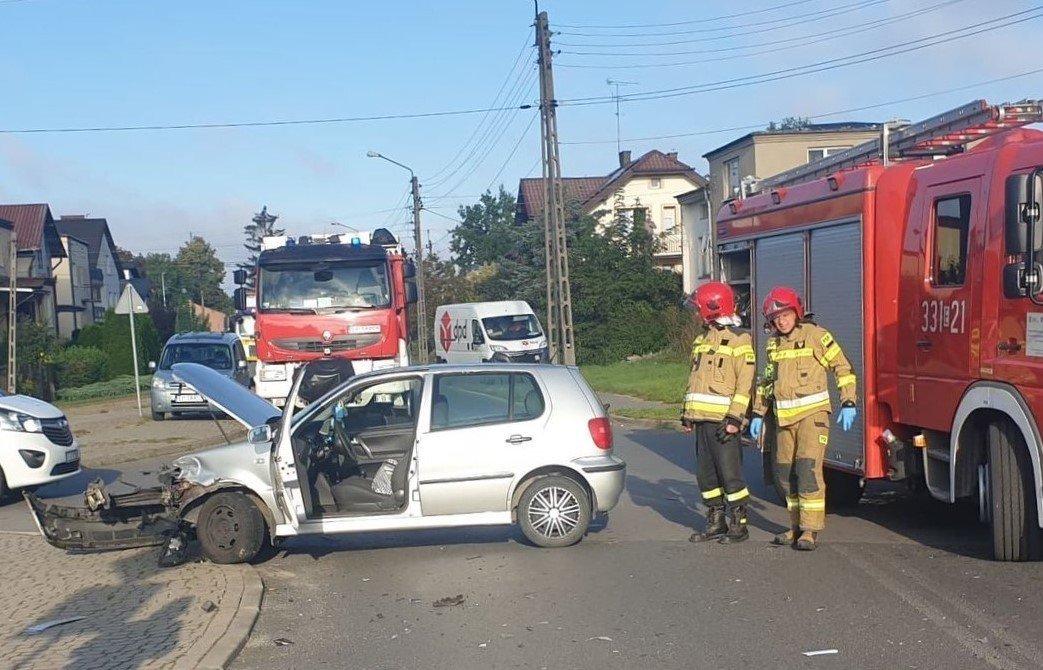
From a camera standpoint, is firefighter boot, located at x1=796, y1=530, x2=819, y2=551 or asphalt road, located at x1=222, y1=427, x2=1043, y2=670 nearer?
asphalt road, located at x1=222, y1=427, x2=1043, y2=670

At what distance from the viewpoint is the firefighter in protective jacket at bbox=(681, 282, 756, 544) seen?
8.62 metres

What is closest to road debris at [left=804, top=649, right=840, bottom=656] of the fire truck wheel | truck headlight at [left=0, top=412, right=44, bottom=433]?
the fire truck wheel

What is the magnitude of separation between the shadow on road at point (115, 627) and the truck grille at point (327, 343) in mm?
9096

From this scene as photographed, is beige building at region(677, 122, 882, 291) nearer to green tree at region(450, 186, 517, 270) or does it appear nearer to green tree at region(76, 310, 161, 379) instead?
green tree at region(76, 310, 161, 379)

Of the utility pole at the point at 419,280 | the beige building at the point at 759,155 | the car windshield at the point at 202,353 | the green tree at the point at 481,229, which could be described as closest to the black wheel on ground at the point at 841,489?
the car windshield at the point at 202,353

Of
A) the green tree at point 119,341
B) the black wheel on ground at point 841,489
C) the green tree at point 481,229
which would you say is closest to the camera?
the black wheel on ground at point 841,489

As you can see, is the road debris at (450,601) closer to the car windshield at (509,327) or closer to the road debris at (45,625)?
the road debris at (45,625)

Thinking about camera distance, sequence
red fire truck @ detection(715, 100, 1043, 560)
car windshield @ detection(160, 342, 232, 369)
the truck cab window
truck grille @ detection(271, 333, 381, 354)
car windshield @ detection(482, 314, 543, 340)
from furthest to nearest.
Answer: car windshield @ detection(482, 314, 543, 340)
car windshield @ detection(160, 342, 232, 369)
truck grille @ detection(271, 333, 381, 354)
the truck cab window
red fire truck @ detection(715, 100, 1043, 560)

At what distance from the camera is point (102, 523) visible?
8.59 meters

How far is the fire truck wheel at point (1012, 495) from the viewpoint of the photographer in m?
7.28

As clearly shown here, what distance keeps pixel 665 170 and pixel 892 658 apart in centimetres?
5593

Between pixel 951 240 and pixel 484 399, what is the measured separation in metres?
3.69

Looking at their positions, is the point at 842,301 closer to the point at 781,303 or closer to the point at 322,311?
the point at 781,303

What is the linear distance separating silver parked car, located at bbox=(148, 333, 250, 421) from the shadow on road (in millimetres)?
15017
